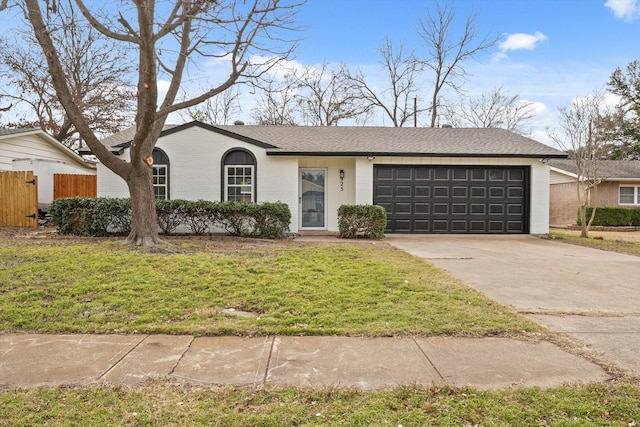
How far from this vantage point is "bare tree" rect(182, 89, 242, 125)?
27797mm

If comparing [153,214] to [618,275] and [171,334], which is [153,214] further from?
[618,275]

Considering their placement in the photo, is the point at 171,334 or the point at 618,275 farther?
the point at 618,275

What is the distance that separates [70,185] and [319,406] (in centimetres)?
1600

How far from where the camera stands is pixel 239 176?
44.6ft

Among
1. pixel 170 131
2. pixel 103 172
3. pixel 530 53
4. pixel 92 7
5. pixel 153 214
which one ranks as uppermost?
pixel 530 53

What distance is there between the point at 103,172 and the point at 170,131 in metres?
2.50

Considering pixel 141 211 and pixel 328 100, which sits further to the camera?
Answer: pixel 328 100

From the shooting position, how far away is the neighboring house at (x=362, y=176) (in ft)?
44.2

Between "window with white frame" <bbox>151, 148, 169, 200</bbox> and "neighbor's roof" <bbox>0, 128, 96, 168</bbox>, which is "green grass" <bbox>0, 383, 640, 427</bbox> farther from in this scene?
"neighbor's roof" <bbox>0, 128, 96, 168</bbox>

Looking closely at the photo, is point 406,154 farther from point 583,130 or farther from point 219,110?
point 219,110

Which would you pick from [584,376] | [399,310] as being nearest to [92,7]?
[399,310]

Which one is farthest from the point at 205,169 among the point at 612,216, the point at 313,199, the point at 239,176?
the point at 612,216

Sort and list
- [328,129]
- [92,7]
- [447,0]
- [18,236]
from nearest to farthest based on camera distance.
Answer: [92,7], [18,236], [328,129], [447,0]

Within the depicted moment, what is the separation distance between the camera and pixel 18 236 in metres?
10.5
